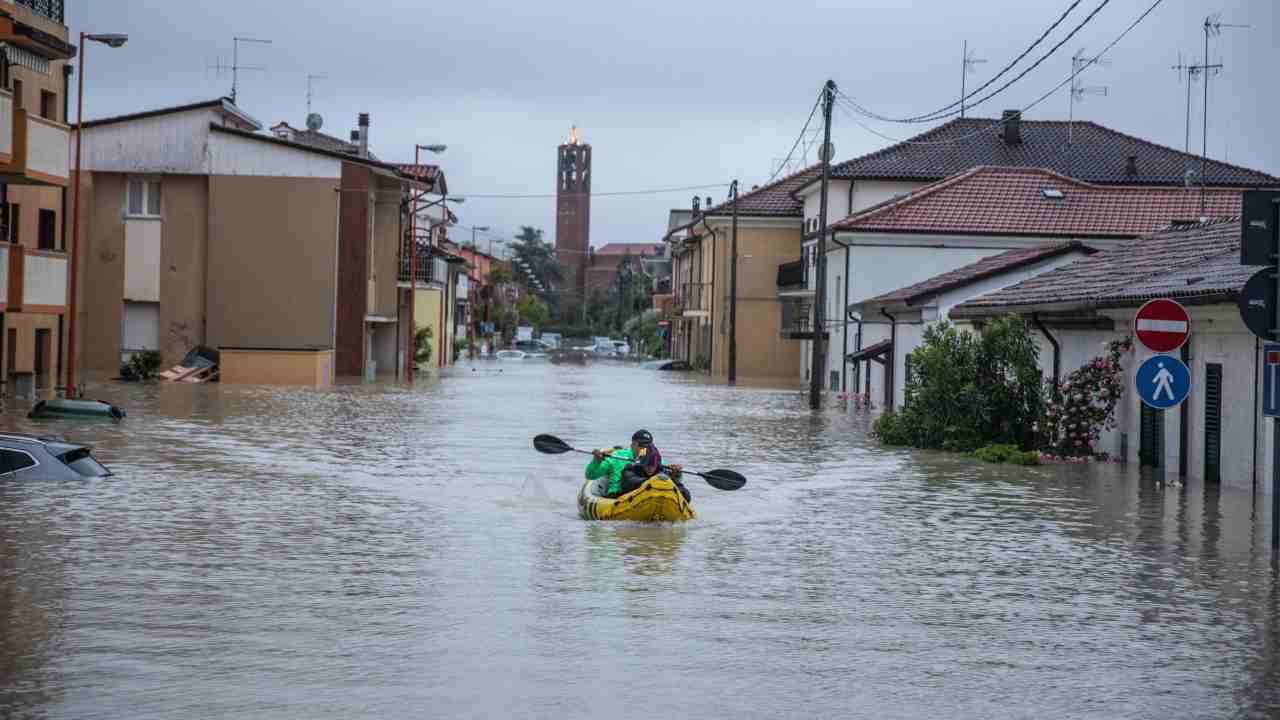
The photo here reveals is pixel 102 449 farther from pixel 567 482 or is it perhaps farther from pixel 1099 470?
pixel 1099 470

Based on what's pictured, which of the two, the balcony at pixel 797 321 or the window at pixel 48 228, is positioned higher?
the window at pixel 48 228

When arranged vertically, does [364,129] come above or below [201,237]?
above

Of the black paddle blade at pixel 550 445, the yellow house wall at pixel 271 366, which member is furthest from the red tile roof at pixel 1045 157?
the black paddle blade at pixel 550 445

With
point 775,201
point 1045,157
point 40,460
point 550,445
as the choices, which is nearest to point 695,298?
point 775,201

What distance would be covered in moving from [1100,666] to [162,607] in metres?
6.84

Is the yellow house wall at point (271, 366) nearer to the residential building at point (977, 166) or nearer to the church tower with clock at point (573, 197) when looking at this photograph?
the residential building at point (977, 166)

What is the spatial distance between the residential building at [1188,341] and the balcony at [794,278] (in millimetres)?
37621

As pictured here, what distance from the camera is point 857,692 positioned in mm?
9758

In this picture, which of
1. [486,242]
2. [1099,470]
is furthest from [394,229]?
[486,242]

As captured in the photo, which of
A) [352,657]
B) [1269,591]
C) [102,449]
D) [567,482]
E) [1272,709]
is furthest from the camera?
[102,449]

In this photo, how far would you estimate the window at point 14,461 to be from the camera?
21000mm

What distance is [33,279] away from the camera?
35406mm

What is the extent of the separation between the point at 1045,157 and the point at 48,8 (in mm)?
45714

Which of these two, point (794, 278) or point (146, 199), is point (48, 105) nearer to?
point (146, 199)
